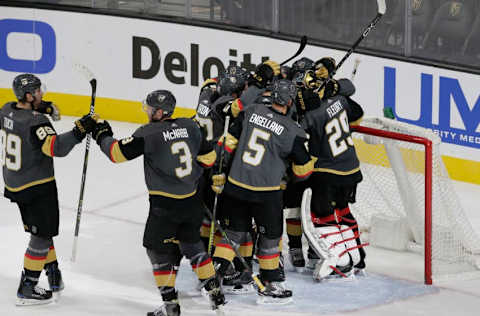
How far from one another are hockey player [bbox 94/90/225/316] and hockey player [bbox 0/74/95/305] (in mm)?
339

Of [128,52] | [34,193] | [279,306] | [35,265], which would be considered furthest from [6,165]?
[128,52]

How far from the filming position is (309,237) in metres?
6.08

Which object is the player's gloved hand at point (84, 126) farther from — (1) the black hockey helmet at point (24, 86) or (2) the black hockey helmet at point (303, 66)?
(2) the black hockey helmet at point (303, 66)

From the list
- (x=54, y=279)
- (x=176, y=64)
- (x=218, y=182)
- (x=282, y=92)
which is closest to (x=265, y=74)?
(x=282, y=92)

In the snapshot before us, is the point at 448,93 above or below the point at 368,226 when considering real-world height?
above

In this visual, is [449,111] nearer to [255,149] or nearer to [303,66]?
[303,66]

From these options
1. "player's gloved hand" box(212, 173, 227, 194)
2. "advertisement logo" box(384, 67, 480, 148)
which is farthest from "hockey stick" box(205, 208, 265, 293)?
"advertisement logo" box(384, 67, 480, 148)

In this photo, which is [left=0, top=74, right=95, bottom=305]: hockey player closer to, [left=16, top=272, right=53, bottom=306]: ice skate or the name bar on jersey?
[left=16, top=272, right=53, bottom=306]: ice skate

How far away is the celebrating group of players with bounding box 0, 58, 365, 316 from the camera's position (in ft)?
17.4

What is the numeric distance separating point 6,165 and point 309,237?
1.80m

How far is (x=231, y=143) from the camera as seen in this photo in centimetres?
571

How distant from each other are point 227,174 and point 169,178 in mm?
613

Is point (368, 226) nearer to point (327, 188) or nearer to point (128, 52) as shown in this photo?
point (327, 188)

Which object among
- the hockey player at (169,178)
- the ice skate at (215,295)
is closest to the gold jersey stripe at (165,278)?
the hockey player at (169,178)
